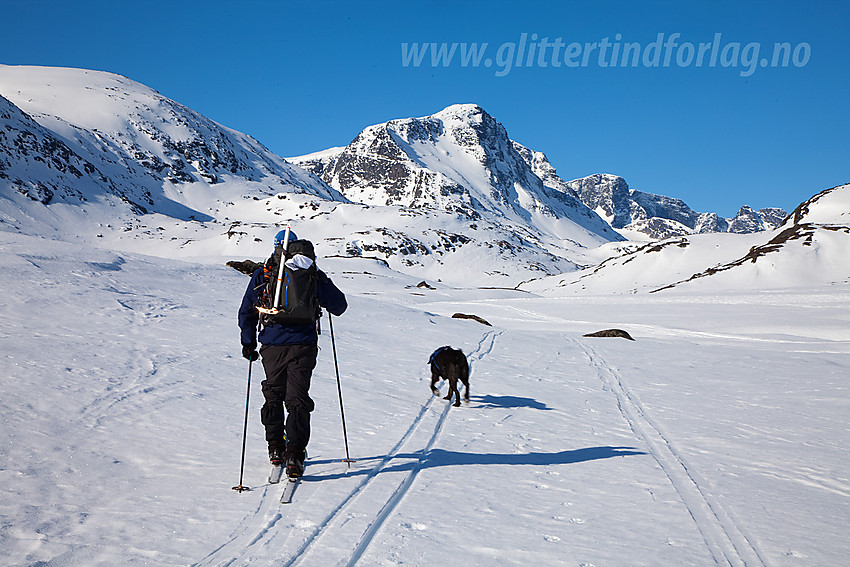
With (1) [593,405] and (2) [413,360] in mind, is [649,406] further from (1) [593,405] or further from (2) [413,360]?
(2) [413,360]

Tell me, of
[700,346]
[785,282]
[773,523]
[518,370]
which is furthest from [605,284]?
[773,523]

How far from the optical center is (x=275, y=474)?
525cm

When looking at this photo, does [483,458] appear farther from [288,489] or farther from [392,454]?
[288,489]

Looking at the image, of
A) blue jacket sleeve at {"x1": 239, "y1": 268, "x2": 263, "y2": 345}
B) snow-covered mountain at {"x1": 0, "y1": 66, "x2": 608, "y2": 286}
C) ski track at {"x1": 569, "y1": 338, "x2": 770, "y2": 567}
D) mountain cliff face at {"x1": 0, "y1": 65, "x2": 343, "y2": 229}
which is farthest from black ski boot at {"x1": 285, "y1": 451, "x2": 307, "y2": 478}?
mountain cliff face at {"x1": 0, "y1": 65, "x2": 343, "y2": 229}

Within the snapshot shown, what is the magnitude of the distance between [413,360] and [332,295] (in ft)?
26.2

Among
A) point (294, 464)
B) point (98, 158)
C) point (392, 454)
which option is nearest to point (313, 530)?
point (294, 464)

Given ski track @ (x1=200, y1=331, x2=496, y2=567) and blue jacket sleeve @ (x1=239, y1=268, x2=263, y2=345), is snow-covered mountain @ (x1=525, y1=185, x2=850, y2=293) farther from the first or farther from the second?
blue jacket sleeve @ (x1=239, y1=268, x2=263, y2=345)

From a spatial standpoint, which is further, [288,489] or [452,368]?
[452,368]

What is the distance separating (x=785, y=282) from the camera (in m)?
48.9

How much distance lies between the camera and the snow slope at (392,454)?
3.99 m

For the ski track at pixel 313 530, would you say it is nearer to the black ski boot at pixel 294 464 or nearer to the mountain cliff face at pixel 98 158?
the black ski boot at pixel 294 464

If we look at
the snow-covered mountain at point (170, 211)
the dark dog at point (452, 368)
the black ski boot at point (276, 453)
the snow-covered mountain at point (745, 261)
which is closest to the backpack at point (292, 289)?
the black ski boot at point (276, 453)

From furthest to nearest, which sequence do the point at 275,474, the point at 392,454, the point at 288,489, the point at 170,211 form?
the point at 170,211 < the point at 392,454 < the point at 275,474 < the point at 288,489

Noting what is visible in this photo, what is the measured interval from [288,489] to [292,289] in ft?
6.10
